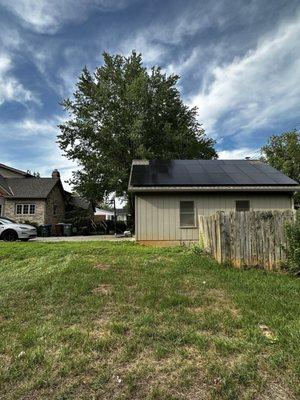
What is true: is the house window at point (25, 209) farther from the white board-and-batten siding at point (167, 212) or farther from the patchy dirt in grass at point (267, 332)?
the patchy dirt in grass at point (267, 332)

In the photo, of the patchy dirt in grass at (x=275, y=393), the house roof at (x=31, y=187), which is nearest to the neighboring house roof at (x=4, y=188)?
the house roof at (x=31, y=187)

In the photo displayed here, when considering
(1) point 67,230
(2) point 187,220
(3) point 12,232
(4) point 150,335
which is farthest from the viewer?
(1) point 67,230

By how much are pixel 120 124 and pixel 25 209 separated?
11.5m

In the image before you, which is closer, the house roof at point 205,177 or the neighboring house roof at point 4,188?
the house roof at point 205,177

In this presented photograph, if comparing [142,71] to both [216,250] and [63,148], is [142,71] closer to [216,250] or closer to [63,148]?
[63,148]

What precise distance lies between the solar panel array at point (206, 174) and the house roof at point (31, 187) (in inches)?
543

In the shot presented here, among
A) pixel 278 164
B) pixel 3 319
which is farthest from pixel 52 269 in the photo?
pixel 278 164

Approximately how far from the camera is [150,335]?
3.65 metres

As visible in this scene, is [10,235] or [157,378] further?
[10,235]

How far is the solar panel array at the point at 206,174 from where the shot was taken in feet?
45.1

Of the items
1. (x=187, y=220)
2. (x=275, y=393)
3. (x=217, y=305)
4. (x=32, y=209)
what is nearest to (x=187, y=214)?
(x=187, y=220)

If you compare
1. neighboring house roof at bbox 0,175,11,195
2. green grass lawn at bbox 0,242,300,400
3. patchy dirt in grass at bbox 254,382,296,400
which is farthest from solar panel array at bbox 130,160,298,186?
neighboring house roof at bbox 0,175,11,195

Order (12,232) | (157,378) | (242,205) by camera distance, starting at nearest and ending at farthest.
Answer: (157,378) → (242,205) → (12,232)

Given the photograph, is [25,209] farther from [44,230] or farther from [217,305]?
[217,305]
